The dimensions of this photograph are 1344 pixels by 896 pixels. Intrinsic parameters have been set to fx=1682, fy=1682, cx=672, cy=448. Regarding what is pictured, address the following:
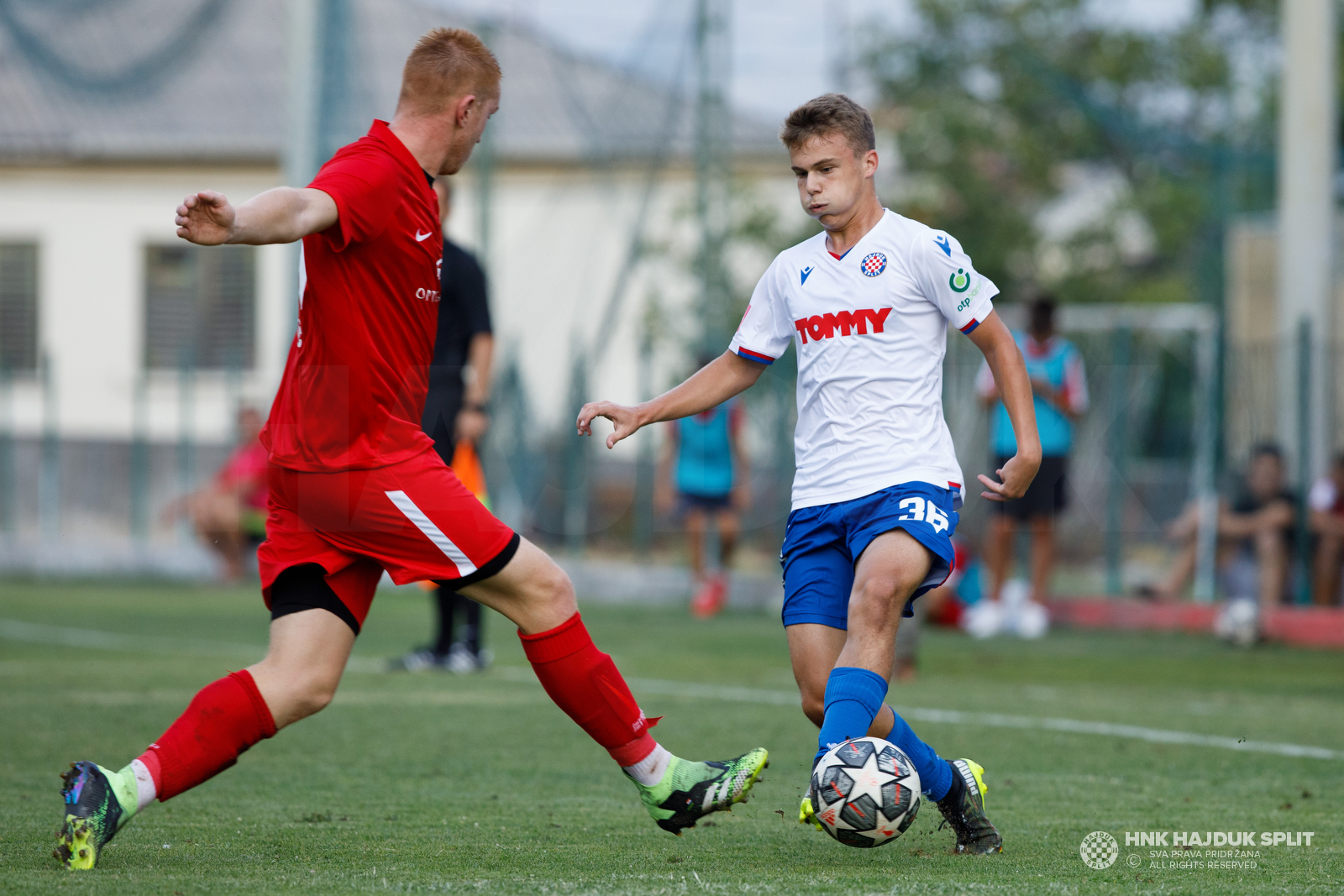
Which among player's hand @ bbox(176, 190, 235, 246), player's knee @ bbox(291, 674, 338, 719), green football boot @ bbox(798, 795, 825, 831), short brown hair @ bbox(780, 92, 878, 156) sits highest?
short brown hair @ bbox(780, 92, 878, 156)

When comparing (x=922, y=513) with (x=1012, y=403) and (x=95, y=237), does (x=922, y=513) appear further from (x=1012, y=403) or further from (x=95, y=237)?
(x=95, y=237)

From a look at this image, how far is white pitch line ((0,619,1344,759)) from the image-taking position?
641cm

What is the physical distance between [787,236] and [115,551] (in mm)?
10048

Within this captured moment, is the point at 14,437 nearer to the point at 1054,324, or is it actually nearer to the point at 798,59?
the point at 798,59

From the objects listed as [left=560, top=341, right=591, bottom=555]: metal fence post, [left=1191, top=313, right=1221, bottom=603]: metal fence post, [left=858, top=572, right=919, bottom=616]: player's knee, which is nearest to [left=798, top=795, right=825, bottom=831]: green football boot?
[left=858, top=572, right=919, bottom=616]: player's knee

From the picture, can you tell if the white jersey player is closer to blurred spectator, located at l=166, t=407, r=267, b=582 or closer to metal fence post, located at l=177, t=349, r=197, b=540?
blurred spectator, located at l=166, t=407, r=267, b=582

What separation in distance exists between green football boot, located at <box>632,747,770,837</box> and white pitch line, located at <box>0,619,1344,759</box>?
8.93 feet

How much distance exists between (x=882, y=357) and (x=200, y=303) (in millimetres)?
23879

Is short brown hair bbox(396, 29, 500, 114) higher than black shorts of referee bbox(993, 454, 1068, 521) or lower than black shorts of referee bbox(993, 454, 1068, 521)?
higher

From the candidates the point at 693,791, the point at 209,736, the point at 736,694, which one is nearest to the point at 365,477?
the point at 209,736

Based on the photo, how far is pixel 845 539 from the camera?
434cm

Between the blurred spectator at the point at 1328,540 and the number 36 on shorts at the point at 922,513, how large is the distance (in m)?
8.07

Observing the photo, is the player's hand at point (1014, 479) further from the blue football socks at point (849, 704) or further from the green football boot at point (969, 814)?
the green football boot at point (969, 814)

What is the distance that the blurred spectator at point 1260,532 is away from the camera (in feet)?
37.7
